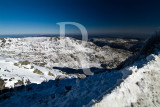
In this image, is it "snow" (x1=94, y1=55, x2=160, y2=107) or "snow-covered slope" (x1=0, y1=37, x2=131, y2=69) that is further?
"snow-covered slope" (x1=0, y1=37, x2=131, y2=69)

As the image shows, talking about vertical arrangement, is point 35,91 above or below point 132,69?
below

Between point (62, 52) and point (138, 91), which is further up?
point (138, 91)

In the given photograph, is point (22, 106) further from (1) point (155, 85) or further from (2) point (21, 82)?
(1) point (155, 85)

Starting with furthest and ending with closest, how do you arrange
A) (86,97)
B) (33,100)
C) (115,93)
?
(33,100)
(86,97)
(115,93)

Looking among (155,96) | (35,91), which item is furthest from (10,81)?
(155,96)

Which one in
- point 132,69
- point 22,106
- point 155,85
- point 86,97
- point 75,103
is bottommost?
point 22,106

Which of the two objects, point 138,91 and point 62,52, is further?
point 62,52

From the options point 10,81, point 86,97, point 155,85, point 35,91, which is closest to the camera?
point 155,85

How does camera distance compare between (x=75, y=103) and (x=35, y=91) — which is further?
(x=35, y=91)
